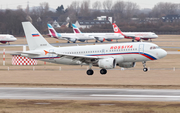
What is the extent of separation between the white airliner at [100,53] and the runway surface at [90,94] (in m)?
8.76

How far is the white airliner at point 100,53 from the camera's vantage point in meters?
40.8

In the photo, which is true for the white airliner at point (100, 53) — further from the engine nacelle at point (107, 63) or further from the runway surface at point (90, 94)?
the runway surface at point (90, 94)

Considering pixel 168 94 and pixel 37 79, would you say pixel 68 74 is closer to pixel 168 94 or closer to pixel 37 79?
pixel 37 79

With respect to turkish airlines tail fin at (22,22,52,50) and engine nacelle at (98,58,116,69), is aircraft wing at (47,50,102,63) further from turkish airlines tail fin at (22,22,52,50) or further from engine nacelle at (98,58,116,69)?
turkish airlines tail fin at (22,22,52,50)

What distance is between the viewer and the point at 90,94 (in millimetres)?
29281

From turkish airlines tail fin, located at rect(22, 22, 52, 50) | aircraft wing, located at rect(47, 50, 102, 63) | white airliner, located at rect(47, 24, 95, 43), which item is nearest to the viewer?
aircraft wing, located at rect(47, 50, 102, 63)

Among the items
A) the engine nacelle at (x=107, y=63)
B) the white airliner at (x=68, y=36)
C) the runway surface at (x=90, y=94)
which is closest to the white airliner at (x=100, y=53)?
the engine nacelle at (x=107, y=63)

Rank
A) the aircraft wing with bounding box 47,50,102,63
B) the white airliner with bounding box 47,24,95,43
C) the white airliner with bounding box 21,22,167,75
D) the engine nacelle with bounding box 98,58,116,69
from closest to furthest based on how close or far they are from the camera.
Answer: the engine nacelle with bounding box 98,58,116,69 < the aircraft wing with bounding box 47,50,102,63 < the white airliner with bounding box 21,22,167,75 < the white airliner with bounding box 47,24,95,43

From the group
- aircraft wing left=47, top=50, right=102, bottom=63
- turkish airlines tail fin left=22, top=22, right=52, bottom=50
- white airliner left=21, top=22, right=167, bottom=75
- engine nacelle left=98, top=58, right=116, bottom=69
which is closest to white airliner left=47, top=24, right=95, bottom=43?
turkish airlines tail fin left=22, top=22, right=52, bottom=50

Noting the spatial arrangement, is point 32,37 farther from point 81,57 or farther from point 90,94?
point 90,94

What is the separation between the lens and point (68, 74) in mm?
44750

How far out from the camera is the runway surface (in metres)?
27.3

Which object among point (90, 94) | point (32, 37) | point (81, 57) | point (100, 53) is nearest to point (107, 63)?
point (100, 53)

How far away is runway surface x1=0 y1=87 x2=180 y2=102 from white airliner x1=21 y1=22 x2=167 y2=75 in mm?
8759
